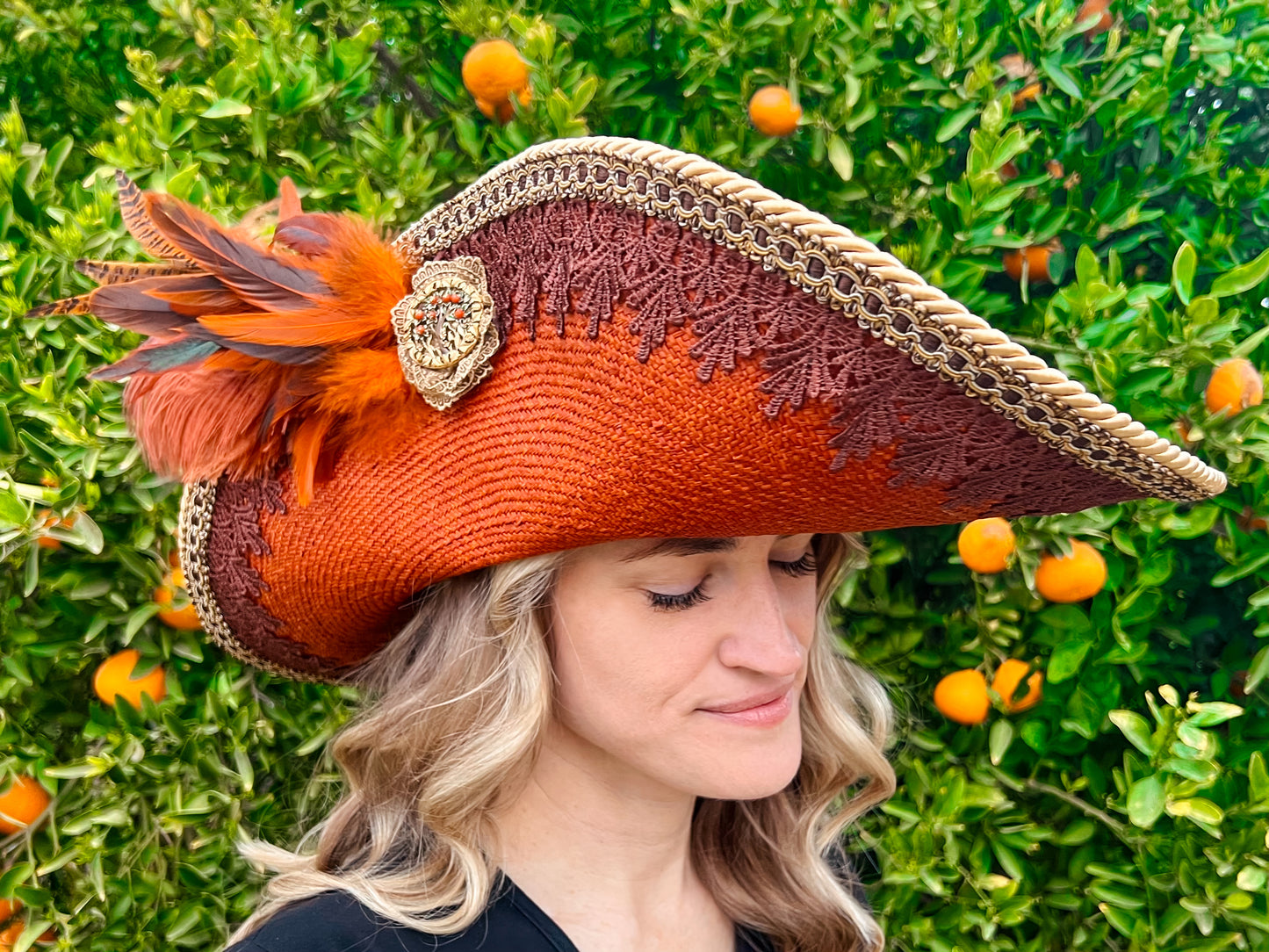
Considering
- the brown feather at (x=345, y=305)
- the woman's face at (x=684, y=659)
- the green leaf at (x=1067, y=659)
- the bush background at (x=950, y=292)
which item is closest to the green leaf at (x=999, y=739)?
the bush background at (x=950, y=292)

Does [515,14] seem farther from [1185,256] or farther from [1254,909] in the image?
[1254,909]

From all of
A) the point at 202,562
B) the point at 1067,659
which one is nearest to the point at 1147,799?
the point at 1067,659

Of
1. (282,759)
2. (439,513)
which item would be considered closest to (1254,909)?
(439,513)

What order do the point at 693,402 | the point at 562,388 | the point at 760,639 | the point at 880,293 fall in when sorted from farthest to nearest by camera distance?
1. the point at 760,639
2. the point at 562,388
3. the point at 693,402
4. the point at 880,293

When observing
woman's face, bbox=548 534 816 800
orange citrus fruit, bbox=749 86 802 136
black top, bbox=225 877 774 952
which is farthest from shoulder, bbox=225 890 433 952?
orange citrus fruit, bbox=749 86 802 136

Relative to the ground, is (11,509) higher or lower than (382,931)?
higher

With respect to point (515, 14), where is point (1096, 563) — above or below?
below

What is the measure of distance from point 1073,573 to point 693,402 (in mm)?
871

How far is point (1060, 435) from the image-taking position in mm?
981

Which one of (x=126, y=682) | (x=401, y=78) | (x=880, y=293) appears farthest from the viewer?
(x=401, y=78)

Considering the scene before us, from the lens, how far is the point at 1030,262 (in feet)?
5.98

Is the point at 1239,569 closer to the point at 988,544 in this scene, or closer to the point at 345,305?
the point at 988,544

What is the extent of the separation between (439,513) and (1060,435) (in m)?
0.71

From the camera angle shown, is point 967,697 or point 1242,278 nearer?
point 1242,278
